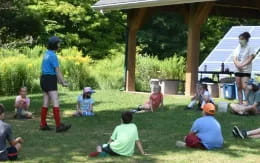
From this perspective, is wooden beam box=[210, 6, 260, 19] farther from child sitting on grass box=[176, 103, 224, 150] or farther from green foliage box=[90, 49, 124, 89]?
child sitting on grass box=[176, 103, 224, 150]

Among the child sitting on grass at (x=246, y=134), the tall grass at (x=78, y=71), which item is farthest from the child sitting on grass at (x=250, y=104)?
the tall grass at (x=78, y=71)

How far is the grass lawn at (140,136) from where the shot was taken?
7.83 metres

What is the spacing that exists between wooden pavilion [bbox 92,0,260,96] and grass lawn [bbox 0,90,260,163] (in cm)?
210

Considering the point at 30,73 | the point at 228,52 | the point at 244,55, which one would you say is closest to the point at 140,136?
the point at 244,55

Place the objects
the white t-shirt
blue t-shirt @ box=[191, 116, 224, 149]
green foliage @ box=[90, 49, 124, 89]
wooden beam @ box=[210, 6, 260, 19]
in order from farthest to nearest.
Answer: green foliage @ box=[90, 49, 124, 89] < wooden beam @ box=[210, 6, 260, 19] < the white t-shirt < blue t-shirt @ box=[191, 116, 224, 149]

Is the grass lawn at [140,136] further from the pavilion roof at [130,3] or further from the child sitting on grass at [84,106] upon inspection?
the pavilion roof at [130,3]

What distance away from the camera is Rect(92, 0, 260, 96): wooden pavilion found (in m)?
16.6

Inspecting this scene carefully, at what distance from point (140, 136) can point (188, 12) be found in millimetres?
8119

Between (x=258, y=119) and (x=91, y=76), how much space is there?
36.3ft

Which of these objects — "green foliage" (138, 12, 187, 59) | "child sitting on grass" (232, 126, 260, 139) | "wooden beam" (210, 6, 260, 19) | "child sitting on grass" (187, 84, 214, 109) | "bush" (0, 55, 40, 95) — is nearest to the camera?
"child sitting on grass" (232, 126, 260, 139)

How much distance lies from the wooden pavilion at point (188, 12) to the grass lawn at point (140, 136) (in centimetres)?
210

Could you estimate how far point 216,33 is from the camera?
34406 millimetres

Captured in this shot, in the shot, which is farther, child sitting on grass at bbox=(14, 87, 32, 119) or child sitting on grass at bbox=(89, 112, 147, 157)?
child sitting on grass at bbox=(14, 87, 32, 119)

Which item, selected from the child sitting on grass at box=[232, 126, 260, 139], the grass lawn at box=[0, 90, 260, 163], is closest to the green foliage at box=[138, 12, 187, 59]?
the grass lawn at box=[0, 90, 260, 163]
